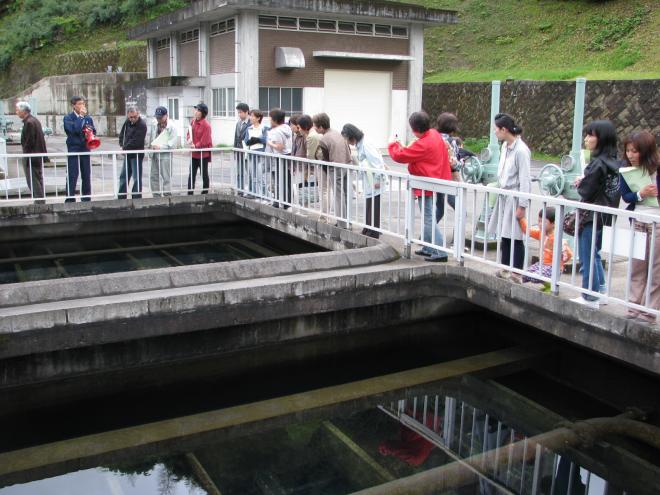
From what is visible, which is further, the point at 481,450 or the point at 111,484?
the point at 481,450

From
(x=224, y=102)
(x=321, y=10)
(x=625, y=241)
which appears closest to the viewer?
(x=625, y=241)

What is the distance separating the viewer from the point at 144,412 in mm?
6051

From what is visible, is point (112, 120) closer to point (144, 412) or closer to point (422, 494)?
point (144, 412)

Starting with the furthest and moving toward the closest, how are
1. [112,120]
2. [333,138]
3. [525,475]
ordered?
[112,120], [333,138], [525,475]

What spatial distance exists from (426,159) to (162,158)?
18.7 feet

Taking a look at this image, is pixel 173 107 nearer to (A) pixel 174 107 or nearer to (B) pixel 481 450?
(A) pixel 174 107

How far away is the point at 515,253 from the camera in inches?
263

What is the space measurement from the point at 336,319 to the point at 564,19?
2471 centimetres

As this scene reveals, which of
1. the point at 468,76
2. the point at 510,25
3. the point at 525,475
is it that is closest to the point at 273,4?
the point at 468,76

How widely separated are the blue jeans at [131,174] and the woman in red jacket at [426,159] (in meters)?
5.51

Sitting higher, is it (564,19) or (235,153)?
(564,19)

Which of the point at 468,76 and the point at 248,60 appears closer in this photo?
the point at 248,60

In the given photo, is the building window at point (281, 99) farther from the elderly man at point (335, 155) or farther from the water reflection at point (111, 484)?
the water reflection at point (111, 484)

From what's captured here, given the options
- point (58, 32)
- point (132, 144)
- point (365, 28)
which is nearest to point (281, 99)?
point (365, 28)
